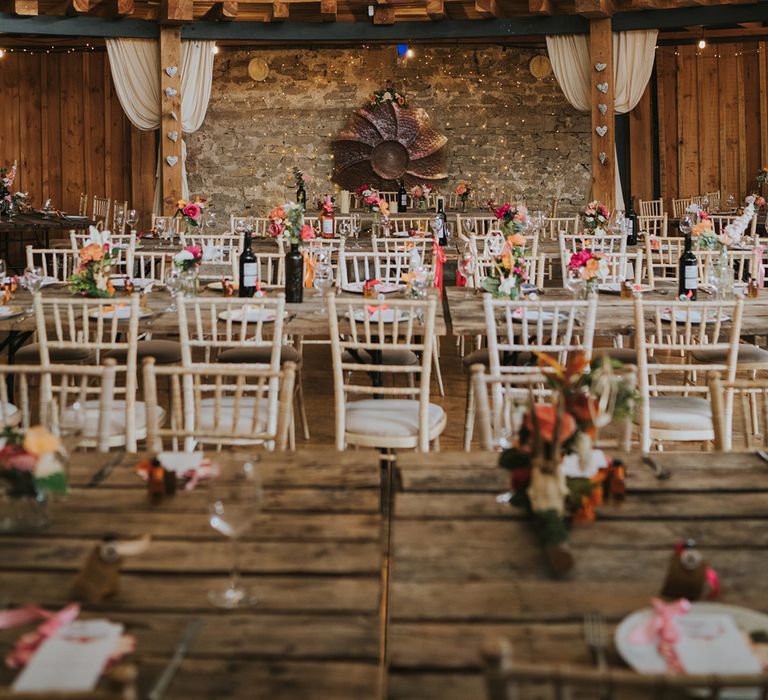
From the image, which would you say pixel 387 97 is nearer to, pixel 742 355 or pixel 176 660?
pixel 742 355

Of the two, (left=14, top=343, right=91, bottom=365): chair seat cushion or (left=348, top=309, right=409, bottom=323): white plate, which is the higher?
(left=348, top=309, right=409, bottom=323): white plate

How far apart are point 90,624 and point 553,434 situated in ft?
2.96

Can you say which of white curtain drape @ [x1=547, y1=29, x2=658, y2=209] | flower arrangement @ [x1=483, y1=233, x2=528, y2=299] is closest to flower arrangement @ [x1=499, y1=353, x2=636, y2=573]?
flower arrangement @ [x1=483, y1=233, x2=528, y2=299]

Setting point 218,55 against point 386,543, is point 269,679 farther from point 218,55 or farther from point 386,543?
point 218,55

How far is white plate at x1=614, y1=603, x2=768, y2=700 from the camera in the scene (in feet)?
4.49

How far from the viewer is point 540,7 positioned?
10.7 metres

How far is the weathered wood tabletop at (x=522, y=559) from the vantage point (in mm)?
1451

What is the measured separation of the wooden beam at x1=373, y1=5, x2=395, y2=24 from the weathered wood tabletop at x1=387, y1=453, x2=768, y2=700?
376 inches

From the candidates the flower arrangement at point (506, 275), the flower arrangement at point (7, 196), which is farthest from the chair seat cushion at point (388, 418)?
the flower arrangement at point (7, 196)

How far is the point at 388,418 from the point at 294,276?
134cm

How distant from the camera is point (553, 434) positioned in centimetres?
186

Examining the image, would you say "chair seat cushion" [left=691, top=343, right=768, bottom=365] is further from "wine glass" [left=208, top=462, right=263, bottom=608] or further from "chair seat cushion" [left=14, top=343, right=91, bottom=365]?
"wine glass" [left=208, top=462, right=263, bottom=608]

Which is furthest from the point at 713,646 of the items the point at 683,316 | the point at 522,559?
the point at 683,316

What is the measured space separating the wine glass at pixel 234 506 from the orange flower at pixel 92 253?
3.41 metres
